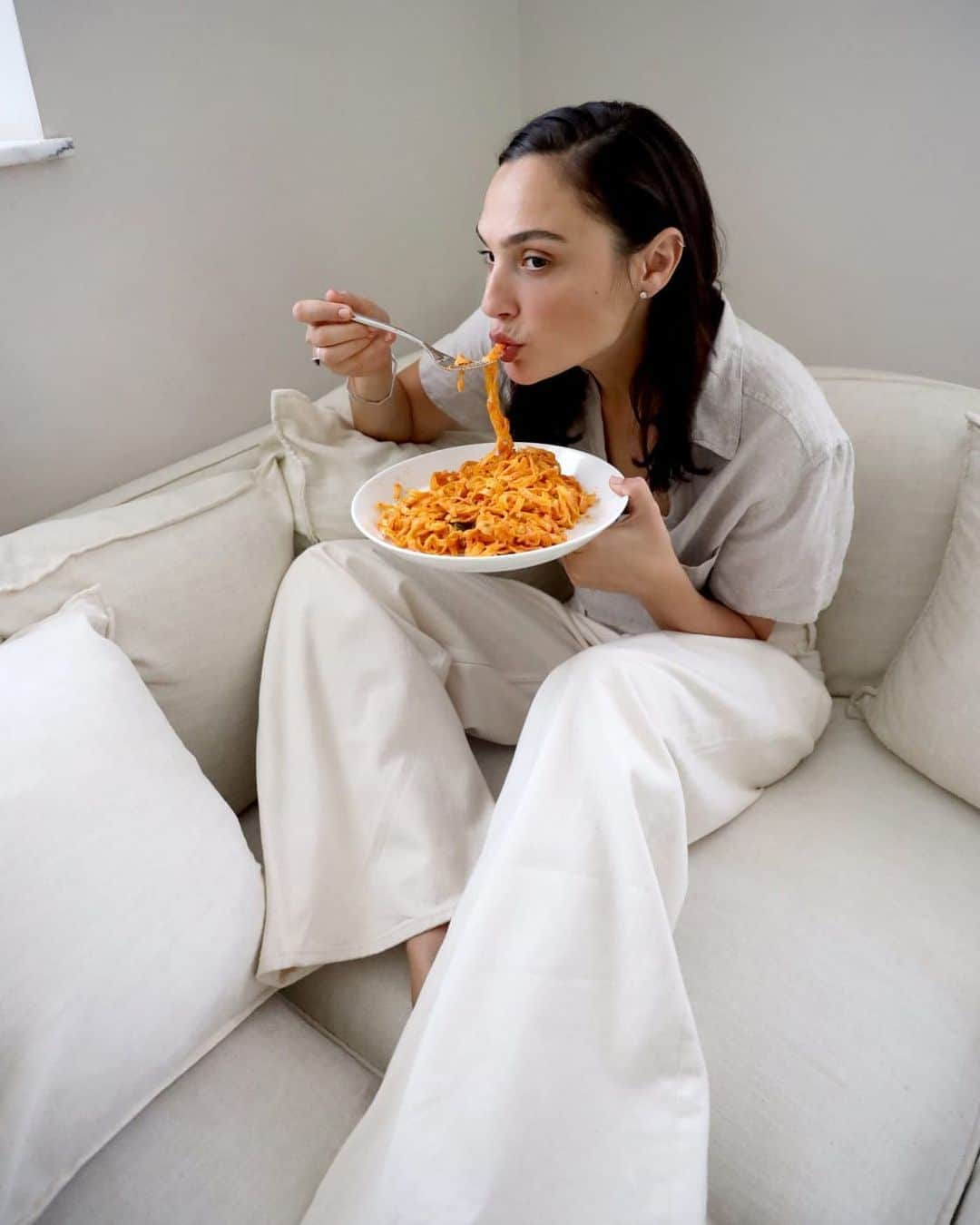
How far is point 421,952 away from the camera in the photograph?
1114 mm

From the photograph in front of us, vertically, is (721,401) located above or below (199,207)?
below

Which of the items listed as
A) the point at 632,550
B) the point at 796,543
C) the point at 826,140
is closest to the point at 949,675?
the point at 796,543

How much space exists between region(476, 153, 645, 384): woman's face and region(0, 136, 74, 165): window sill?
2.09 ft

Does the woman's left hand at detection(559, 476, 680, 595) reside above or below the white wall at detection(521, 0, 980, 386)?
below

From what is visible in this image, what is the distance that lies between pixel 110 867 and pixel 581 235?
912 mm

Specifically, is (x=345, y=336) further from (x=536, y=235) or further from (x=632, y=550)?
(x=632, y=550)

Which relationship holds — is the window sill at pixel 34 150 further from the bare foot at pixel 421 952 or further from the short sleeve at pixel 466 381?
the bare foot at pixel 421 952

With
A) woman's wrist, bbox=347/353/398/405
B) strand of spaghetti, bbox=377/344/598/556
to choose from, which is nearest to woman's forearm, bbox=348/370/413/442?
woman's wrist, bbox=347/353/398/405

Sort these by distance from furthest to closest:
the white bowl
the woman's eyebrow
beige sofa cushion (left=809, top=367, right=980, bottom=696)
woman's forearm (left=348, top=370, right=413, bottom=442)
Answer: woman's forearm (left=348, top=370, right=413, bottom=442) < beige sofa cushion (left=809, top=367, right=980, bottom=696) < the woman's eyebrow < the white bowl

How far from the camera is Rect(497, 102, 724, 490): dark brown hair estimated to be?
3.86 feet

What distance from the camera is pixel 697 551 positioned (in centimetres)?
142

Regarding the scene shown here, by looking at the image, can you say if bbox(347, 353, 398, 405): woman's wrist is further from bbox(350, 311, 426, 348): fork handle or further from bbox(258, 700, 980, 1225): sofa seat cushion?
bbox(258, 700, 980, 1225): sofa seat cushion

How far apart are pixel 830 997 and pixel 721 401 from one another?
75 centimetres

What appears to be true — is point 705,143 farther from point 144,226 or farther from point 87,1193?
point 87,1193
